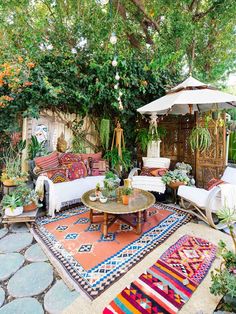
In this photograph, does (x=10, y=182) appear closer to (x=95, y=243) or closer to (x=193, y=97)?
(x=95, y=243)

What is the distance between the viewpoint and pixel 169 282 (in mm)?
1864

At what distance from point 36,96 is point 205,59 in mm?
4448

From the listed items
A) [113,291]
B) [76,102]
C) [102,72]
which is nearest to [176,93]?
[102,72]

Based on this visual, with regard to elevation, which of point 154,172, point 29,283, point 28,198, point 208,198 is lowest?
point 29,283

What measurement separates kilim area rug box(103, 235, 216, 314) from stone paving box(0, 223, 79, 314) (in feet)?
1.57

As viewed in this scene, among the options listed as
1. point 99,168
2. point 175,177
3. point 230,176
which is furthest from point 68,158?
point 230,176

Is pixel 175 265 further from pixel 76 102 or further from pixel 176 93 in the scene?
pixel 76 102

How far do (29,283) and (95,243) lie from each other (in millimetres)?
865

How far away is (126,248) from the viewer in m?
2.42

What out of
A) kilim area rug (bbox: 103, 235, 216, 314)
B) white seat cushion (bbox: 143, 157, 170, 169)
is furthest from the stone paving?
white seat cushion (bbox: 143, 157, 170, 169)

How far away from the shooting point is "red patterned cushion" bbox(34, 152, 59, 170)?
11.7ft

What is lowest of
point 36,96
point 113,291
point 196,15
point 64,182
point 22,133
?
point 113,291

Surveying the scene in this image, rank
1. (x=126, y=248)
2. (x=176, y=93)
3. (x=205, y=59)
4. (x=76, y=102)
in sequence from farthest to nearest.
Result: (x=205, y=59) → (x=76, y=102) → (x=176, y=93) → (x=126, y=248)

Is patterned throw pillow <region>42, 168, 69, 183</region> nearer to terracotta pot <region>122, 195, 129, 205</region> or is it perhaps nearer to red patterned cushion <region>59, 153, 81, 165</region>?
red patterned cushion <region>59, 153, 81, 165</region>
